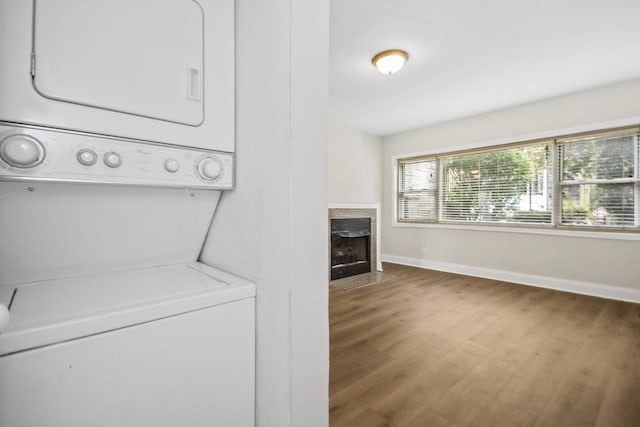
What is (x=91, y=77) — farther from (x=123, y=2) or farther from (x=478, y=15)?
(x=478, y=15)

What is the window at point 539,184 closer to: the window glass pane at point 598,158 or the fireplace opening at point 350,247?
the window glass pane at point 598,158

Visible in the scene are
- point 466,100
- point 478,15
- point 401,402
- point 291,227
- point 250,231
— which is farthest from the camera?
point 466,100

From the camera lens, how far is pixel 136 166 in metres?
0.78

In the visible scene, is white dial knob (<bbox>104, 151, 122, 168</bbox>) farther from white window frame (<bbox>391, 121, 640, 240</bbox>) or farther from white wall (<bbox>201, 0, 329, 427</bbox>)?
white window frame (<bbox>391, 121, 640, 240</bbox>)

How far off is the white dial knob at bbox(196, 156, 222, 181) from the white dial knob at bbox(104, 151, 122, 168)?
7.9 inches

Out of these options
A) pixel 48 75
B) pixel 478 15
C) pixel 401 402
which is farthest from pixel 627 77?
pixel 48 75

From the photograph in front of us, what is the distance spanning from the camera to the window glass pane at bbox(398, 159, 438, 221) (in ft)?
16.1

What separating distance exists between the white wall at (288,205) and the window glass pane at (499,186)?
13.7 feet

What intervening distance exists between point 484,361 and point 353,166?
11.8 ft

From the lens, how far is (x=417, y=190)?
5.11 meters

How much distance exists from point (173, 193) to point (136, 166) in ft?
0.52

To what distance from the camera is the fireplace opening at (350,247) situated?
4.21 m

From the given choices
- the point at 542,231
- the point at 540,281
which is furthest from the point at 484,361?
the point at 542,231

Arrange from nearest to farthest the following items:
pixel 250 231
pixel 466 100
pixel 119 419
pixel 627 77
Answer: pixel 119 419, pixel 250 231, pixel 627 77, pixel 466 100
